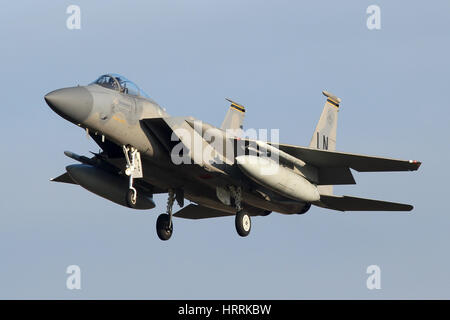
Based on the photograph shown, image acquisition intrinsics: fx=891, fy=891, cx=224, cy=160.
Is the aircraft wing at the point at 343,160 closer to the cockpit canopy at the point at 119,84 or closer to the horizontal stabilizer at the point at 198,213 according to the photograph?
the cockpit canopy at the point at 119,84

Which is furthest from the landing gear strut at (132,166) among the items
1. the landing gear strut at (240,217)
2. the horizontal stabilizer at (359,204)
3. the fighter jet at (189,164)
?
the horizontal stabilizer at (359,204)

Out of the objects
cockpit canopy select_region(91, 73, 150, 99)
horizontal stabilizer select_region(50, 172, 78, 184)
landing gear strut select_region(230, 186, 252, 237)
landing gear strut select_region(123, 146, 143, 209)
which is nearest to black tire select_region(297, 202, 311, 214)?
landing gear strut select_region(230, 186, 252, 237)

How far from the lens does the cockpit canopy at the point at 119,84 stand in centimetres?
2143

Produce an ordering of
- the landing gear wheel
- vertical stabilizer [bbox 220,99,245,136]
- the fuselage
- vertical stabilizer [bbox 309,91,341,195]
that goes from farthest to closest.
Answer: vertical stabilizer [bbox 220,99,245,136], vertical stabilizer [bbox 309,91,341,195], the landing gear wheel, the fuselage

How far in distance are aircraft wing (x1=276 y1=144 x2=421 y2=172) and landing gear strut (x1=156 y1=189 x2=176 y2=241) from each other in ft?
10.8

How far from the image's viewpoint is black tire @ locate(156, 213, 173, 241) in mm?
24047

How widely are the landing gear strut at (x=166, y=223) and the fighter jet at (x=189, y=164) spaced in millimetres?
27

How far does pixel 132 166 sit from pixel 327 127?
753 cm

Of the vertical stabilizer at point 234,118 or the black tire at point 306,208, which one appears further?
the vertical stabilizer at point 234,118

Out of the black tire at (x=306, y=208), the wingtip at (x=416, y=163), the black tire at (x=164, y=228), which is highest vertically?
the wingtip at (x=416, y=163)

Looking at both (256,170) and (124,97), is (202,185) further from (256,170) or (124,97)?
(124,97)

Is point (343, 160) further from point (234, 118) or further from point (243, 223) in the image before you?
point (234, 118)

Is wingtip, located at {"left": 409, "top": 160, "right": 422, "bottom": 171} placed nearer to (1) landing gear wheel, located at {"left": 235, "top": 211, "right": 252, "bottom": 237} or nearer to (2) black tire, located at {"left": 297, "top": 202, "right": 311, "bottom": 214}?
(2) black tire, located at {"left": 297, "top": 202, "right": 311, "bottom": 214}

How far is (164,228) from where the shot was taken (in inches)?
947
